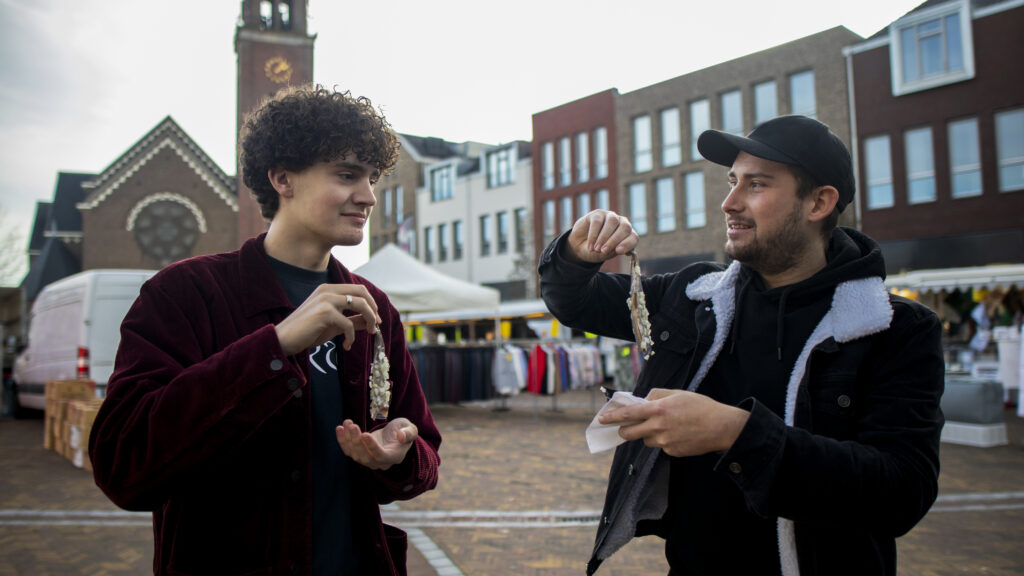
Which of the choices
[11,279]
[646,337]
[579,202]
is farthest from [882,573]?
[11,279]

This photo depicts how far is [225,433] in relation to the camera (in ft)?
5.27

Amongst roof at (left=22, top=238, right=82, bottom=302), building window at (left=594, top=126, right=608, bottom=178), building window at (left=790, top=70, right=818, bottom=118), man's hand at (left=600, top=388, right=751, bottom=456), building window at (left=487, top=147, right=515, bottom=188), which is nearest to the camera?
man's hand at (left=600, top=388, right=751, bottom=456)

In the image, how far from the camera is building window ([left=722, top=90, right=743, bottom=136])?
31.0m

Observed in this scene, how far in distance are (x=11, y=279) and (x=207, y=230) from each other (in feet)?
35.6

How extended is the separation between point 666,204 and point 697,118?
4.21 metres

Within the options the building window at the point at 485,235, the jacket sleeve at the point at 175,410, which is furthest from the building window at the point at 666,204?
the jacket sleeve at the point at 175,410

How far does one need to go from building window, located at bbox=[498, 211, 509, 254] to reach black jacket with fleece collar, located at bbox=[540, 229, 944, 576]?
4029 centimetres

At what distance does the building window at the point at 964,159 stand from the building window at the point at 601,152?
15.9m

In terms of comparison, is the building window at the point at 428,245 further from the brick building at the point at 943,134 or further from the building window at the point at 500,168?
the brick building at the point at 943,134

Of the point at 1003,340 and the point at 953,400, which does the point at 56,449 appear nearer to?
the point at 953,400

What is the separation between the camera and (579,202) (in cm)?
3784

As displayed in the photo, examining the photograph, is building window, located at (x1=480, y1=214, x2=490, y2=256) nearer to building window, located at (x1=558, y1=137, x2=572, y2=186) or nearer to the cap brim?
building window, located at (x1=558, y1=137, x2=572, y2=186)

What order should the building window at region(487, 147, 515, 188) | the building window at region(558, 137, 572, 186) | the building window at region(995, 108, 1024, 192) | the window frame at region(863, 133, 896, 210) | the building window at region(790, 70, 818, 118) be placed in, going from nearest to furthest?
the building window at region(995, 108, 1024, 192), the window frame at region(863, 133, 896, 210), the building window at region(790, 70, 818, 118), the building window at region(558, 137, 572, 186), the building window at region(487, 147, 515, 188)

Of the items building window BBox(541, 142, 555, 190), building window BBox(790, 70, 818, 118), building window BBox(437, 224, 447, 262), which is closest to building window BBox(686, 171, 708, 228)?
building window BBox(790, 70, 818, 118)
